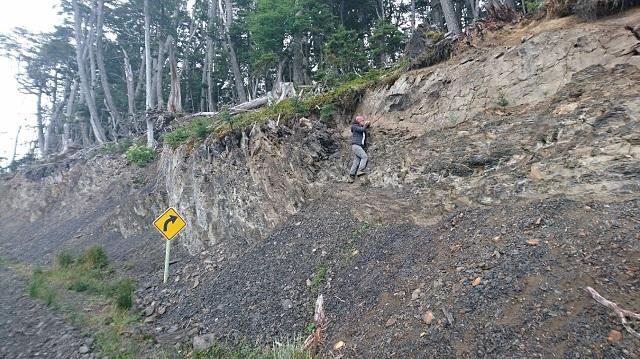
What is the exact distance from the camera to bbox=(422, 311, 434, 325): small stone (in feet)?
15.3

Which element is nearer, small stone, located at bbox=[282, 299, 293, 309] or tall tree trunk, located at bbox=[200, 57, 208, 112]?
small stone, located at bbox=[282, 299, 293, 309]

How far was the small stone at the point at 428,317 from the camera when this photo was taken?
4.66 meters

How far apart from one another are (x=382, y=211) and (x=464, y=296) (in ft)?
9.86

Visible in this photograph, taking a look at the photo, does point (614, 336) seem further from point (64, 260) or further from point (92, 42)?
point (92, 42)

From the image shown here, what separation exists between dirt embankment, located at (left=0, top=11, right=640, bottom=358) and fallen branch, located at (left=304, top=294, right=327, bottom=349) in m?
0.15

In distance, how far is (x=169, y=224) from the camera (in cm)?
959

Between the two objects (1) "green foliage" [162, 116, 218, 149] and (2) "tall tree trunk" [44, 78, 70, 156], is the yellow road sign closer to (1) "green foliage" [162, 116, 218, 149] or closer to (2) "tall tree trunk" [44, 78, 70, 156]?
(1) "green foliage" [162, 116, 218, 149]

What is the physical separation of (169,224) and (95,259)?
4577 millimetres

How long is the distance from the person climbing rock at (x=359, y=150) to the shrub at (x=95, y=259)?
349 inches

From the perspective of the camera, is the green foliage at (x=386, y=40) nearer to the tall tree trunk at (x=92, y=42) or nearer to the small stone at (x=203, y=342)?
the small stone at (x=203, y=342)

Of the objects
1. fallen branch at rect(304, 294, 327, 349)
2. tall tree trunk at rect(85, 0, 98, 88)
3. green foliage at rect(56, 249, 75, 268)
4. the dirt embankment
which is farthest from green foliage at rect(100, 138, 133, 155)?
fallen branch at rect(304, 294, 327, 349)

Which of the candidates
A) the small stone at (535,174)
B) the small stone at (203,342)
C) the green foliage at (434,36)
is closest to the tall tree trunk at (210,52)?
the green foliage at (434,36)

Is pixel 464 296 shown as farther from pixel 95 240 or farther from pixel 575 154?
pixel 95 240

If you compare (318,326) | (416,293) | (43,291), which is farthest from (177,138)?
(416,293)
